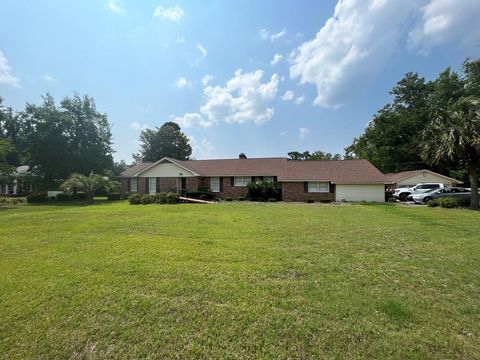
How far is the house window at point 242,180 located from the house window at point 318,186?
21.1 feet

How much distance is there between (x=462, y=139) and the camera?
17.9 meters

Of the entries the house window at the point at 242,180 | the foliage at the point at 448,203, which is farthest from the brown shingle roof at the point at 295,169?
the foliage at the point at 448,203

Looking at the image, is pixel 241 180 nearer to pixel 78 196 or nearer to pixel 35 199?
pixel 78 196

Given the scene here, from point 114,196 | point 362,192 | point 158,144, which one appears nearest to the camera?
point 362,192

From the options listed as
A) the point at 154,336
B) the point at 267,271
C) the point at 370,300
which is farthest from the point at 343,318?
the point at 154,336

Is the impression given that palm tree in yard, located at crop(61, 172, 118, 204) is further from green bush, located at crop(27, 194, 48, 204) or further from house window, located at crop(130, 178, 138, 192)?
green bush, located at crop(27, 194, 48, 204)

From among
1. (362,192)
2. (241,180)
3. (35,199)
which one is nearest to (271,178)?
(241,180)

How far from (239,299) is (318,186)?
22.7 metres

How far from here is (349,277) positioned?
4992 millimetres

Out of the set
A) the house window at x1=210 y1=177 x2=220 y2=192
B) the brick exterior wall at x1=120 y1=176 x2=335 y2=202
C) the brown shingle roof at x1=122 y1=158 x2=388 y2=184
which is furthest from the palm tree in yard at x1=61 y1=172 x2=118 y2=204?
the house window at x1=210 y1=177 x2=220 y2=192

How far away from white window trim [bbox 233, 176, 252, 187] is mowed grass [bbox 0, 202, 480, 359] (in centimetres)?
1965

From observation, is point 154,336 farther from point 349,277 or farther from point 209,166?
point 209,166

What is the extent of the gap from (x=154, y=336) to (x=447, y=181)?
40.0 metres

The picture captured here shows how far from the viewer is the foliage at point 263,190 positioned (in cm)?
2519
